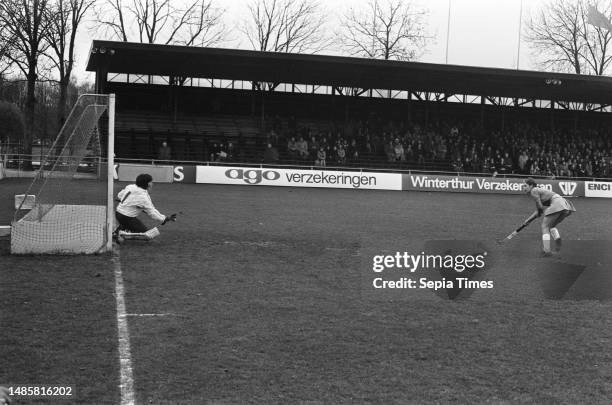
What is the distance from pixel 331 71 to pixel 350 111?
688 cm

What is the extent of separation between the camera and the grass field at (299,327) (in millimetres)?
5508

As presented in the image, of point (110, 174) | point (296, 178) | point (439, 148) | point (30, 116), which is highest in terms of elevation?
point (30, 116)

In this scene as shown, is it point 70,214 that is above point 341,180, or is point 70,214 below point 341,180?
below

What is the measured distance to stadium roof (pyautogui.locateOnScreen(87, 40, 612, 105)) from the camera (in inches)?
1479

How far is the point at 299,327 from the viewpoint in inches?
287

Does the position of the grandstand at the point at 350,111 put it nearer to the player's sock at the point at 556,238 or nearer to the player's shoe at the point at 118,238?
the player's shoe at the point at 118,238

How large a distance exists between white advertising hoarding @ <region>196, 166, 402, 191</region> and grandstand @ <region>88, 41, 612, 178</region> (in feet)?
11.5

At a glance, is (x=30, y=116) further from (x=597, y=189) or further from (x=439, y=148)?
(x=597, y=189)

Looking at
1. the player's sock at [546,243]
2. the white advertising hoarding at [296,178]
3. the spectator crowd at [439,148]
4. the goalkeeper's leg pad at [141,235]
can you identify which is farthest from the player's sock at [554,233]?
the spectator crowd at [439,148]

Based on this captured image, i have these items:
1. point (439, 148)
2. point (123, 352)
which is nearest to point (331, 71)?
point (439, 148)

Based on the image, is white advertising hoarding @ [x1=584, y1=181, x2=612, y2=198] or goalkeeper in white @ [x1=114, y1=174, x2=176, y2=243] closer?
goalkeeper in white @ [x1=114, y1=174, x2=176, y2=243]

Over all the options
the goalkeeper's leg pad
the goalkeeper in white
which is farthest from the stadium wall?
the goalkeeper's leg pad

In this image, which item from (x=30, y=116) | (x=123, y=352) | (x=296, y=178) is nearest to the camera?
(x=123, y=352)

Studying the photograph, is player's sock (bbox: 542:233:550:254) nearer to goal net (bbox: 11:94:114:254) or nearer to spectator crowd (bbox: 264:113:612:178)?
goal net (bbox: 11:94:114:254)
